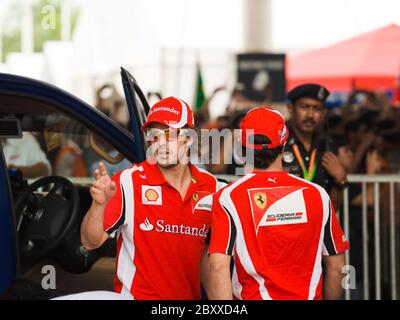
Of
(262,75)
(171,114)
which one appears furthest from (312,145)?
(262,75)

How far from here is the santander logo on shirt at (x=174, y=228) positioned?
150 inches

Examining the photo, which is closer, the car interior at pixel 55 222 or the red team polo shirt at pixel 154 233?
the red team polo shirt at pixel 154 233

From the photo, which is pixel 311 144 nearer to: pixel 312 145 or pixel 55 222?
pixel 312 145

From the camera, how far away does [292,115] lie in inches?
241

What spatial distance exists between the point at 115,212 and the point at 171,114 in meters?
0.47

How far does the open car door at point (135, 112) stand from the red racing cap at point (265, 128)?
748 millimetres

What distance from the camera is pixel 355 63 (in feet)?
46.4

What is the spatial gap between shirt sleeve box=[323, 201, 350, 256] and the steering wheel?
4.28 feet

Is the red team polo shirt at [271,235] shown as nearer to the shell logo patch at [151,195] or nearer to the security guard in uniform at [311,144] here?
the shell logo patch at [151,195]

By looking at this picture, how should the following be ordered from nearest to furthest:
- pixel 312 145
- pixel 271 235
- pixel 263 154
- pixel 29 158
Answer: pixel 271 235
pixel 263 154
pixel 29 158
pixel 312 145

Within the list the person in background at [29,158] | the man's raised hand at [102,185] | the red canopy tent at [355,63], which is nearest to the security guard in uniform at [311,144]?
the person in background at [29,158]

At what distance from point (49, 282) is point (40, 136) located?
41.0 inches

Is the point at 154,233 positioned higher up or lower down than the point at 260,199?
lower down
